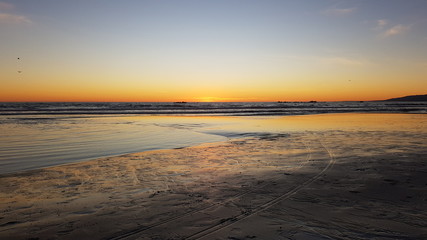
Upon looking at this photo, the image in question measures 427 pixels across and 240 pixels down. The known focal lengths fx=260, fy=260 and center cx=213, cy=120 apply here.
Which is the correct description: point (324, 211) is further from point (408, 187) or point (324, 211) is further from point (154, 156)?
point (154, 156)

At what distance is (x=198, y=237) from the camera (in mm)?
4301

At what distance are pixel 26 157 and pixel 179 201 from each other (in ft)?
27.3

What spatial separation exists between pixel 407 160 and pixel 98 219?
10.5 metres

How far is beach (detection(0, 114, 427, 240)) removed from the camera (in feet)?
14.8

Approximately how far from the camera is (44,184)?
7152 millimetres

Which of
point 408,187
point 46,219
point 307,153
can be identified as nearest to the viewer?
point 46,219

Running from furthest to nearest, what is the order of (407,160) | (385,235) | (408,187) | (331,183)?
(407,160) < (331,183) < (408,187) < (385,235)

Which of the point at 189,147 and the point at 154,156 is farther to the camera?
the point at 189,147

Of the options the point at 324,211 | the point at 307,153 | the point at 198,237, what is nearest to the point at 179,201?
the point at 198,237

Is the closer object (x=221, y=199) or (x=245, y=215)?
(x=245, y=215)

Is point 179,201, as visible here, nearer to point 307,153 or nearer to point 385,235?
point 385,235

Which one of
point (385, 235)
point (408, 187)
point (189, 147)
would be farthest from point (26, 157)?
point (408, 187)

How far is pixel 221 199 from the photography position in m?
6.00

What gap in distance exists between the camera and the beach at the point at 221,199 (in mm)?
4508
